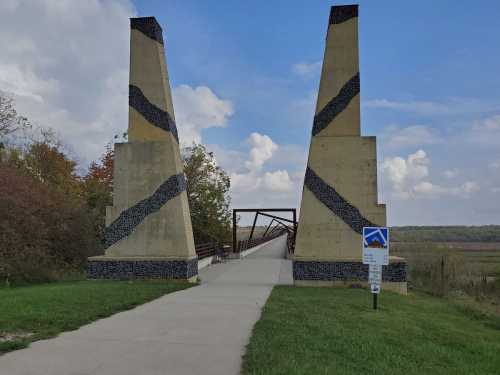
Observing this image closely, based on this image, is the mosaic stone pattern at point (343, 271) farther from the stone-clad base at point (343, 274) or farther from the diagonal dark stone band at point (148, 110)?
the diagonal dark stone band at point (148, 110)

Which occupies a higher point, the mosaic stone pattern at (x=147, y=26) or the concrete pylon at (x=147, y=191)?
the mosaic stone pattern at (x=147, y=26)

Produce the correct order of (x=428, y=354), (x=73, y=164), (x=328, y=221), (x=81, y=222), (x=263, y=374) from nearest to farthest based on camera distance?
1. (x=263, y=374)
2. (x=428, y=354)
3. (x=328, y=221)
4. (x=81, y=222)
5. (x=73, y=164)

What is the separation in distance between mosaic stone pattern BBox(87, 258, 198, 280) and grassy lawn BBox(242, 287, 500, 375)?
13.3ft

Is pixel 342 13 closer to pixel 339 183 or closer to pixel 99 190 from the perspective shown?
pixel 339 183

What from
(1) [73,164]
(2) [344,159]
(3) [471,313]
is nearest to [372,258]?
(3) [471,313]

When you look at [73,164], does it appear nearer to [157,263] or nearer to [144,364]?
[157,263]

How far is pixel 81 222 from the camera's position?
18.1 m

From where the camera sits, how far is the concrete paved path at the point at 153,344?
4.52m

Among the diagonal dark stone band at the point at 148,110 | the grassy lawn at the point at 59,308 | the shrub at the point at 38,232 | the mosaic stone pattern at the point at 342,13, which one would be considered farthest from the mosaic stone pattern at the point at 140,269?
the mosaic stone pattern at the point at 342,13

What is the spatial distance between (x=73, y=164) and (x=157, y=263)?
18.8m

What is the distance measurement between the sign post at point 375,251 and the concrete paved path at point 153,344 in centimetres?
243

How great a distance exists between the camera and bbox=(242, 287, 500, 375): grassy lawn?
15.6ft

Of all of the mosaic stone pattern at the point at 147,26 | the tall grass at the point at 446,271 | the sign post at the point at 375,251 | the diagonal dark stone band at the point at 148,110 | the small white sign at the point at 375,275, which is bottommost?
the tall grass at the point at 446,271

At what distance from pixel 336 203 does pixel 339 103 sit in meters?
2.88
